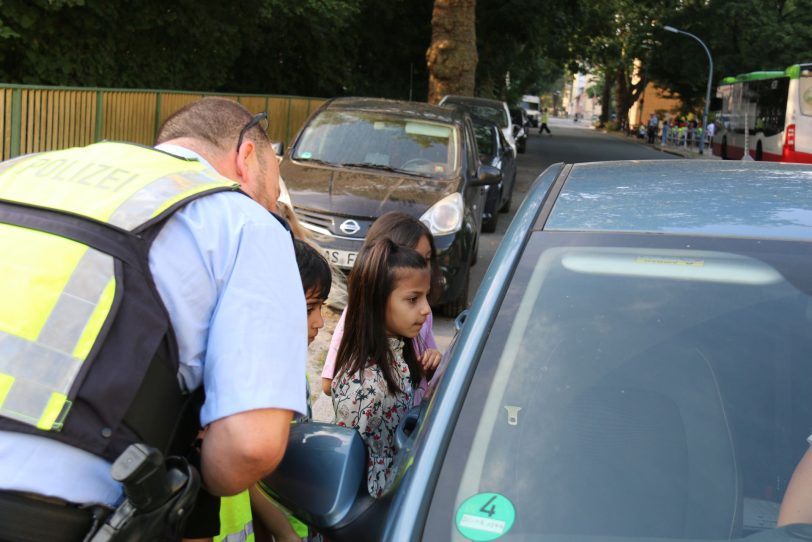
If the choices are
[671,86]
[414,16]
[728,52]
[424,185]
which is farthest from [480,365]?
[671,86]

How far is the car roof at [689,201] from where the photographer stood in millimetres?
2275

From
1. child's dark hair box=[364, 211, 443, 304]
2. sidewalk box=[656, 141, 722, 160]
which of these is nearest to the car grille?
child's dark hair box=[364, 211, 443, 304]

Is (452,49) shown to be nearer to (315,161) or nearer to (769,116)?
(769,116)

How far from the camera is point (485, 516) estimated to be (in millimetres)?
1788

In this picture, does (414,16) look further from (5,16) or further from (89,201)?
(89,201)

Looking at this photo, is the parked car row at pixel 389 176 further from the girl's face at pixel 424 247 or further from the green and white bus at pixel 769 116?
the green and white bus at pixel 769 116

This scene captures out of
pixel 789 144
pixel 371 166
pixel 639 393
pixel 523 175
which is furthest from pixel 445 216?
pixel 789 144

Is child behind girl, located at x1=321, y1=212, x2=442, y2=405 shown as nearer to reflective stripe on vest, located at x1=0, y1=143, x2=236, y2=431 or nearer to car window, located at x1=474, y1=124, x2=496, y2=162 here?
reflective stripe on vest, located at x1=0, y1=143, x2=236, y2=431

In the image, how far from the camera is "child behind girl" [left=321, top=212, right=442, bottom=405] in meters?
3.29

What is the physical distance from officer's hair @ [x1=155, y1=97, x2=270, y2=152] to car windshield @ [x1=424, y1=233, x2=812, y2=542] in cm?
68

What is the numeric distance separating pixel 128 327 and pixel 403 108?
7556 millimetres

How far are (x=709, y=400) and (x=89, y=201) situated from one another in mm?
1343

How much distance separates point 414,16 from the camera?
28484 mm

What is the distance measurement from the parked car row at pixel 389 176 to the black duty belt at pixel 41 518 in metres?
5.51
